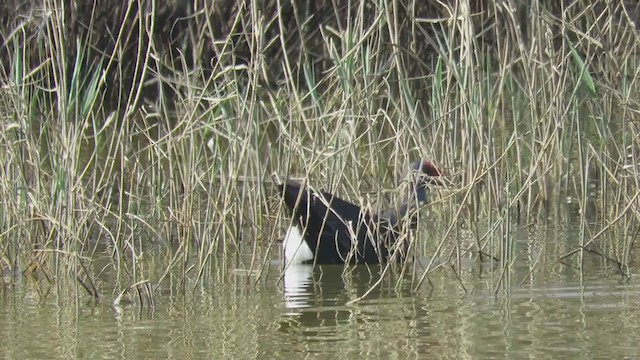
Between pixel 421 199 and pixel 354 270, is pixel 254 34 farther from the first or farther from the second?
pixel 421 199

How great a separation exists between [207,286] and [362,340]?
1.26 metres

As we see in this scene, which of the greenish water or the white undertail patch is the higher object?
the white undertail patch

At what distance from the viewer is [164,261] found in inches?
250

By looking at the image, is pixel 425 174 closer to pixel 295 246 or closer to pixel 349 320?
Result: pixel 349 320

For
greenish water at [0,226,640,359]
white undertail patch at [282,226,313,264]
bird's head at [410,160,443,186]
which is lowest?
greenish water at [0,226,640,359]

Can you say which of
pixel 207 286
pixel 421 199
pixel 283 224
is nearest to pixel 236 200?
pixel 207 286

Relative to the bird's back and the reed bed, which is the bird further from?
the reed bed

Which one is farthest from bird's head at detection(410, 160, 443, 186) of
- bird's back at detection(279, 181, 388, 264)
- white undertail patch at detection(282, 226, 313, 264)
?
white undertail patch at detection(282, 226, 313, 264)

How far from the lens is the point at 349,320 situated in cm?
489

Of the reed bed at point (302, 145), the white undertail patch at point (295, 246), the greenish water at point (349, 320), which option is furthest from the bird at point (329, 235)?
the greenish water at point (349, 320)

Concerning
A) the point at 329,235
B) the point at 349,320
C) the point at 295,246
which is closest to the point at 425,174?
the point at 349,320

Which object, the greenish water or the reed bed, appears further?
the reed bed

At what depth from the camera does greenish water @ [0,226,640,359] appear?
436 centimetres

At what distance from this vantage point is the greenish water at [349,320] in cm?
436
